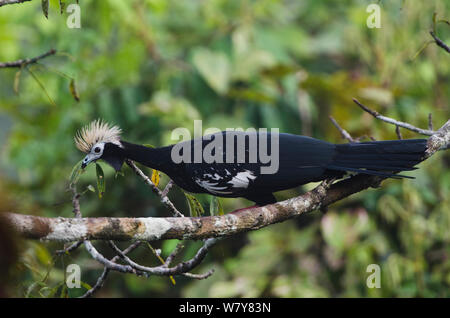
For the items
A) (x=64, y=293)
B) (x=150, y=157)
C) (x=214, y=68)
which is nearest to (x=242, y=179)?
(x=150, y=157)

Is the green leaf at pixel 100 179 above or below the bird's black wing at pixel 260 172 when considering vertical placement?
below

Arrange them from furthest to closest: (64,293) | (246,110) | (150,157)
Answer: (246,110), (150,157), (64,293)

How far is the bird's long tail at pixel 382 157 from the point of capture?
8.41 ft

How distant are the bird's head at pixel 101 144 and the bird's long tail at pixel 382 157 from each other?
108cm

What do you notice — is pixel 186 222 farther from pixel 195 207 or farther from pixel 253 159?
pixel 253 159

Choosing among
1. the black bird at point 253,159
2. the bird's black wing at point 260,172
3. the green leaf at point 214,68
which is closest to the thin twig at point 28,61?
the black bird at point 253,159

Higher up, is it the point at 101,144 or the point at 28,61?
the point at 28,61

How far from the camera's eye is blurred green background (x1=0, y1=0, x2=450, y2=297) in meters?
4.59

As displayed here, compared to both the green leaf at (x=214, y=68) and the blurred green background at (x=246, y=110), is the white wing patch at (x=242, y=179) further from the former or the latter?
the green leaf at (x=214, y=68)

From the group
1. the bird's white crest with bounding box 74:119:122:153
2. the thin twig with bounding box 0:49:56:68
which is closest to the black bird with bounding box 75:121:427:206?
the bird's white crest with bounding box 74:119:122:153

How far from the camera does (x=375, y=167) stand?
259 cm

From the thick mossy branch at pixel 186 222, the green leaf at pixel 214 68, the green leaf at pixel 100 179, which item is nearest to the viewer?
the thick mossy branch at pixel 186 222

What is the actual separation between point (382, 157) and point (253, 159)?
663 mm

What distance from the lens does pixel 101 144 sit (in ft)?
8.21
